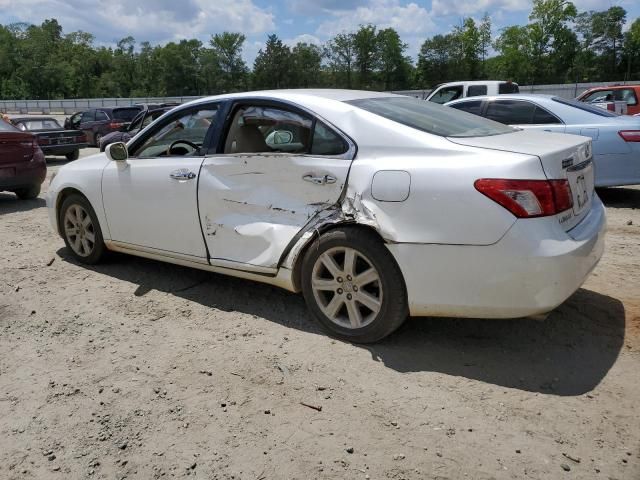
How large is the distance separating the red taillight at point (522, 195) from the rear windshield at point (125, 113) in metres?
18.7

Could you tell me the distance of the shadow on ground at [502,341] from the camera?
3.17m

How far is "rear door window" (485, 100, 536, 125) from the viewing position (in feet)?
26.1

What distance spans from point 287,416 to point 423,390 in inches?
29.2

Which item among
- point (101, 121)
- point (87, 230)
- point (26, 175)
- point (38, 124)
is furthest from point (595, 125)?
point (101, 121)

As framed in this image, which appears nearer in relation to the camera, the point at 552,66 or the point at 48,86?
the point at 552,66

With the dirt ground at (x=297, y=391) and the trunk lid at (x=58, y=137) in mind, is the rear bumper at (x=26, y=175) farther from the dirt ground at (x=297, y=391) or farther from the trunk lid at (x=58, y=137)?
the trunk lid at (x=58, y=137)

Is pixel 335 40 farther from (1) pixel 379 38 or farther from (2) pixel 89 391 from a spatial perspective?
(2) pixel 89 391

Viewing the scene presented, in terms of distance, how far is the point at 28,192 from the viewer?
927cm

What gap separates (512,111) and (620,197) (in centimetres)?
200

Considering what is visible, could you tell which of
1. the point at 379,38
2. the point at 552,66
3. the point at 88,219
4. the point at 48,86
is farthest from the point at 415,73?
the point at 88,219

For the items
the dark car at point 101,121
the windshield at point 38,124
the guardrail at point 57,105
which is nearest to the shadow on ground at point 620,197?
the windshield at point 38,124

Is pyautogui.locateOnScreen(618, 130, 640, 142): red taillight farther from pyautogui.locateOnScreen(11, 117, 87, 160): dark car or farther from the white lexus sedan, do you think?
pyautogui.locateOnScreen(11, 117, 87, 160): dark car

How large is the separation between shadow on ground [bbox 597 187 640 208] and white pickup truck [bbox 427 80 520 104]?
641 centimetres

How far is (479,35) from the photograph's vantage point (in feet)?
271
